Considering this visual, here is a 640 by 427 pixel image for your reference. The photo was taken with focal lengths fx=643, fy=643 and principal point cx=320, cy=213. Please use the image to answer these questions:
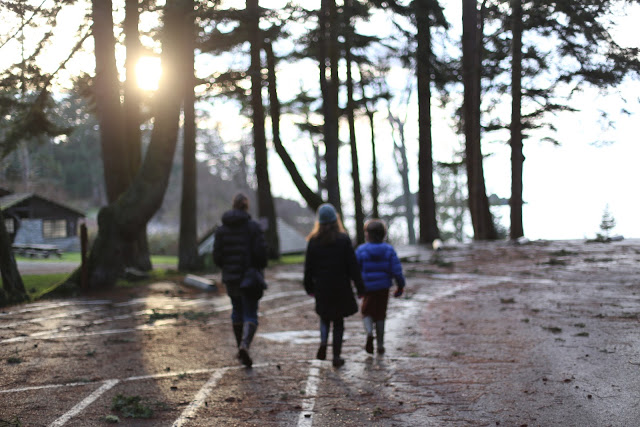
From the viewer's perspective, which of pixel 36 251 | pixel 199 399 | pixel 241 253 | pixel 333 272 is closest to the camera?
pixel 199 399

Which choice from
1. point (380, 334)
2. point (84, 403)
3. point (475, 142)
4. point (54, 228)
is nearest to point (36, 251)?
point (54, 228)

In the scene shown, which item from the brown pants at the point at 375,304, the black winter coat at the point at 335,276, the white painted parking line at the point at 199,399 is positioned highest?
the black winter coat at the point at 335,276

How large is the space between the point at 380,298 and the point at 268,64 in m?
18.8

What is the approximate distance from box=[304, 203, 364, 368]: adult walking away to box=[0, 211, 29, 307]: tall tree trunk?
7.72 metres

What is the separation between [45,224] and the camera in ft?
154

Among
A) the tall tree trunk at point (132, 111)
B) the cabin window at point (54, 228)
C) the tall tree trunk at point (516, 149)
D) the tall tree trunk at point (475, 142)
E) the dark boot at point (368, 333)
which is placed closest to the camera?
the dark boot at point (368, 333)

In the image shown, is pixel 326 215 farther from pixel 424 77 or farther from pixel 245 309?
pixel 424 77

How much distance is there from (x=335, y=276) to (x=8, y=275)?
8222 millimetres

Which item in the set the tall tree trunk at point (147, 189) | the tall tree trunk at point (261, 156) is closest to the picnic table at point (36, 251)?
the tall tree trunk at point (261, 156)

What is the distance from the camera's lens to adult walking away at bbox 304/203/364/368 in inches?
314

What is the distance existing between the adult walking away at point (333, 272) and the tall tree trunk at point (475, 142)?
1328cm

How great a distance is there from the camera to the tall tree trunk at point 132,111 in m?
19.2

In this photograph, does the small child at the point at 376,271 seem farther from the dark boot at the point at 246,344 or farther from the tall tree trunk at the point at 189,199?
the tall tree trunk at the point at 189,199

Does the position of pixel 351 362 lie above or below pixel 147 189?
below
